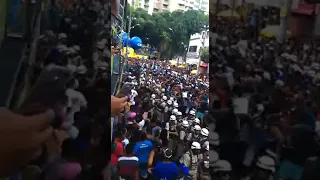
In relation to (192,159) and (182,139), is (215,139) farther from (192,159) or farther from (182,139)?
(182,139)

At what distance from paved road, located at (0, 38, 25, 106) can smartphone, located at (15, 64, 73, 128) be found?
8 centimetres

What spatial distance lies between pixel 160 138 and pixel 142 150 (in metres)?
0.50

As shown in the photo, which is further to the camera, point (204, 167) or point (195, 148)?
point (195, 148)

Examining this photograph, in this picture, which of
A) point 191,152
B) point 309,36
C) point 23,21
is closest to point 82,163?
point 23,21

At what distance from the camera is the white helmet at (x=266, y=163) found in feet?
6.07

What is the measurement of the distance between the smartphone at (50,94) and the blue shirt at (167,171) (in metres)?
1.36

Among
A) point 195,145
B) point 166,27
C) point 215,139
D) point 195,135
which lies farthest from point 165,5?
point 215,139

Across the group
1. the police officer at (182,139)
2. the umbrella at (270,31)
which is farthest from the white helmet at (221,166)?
the police officer at (182,139)

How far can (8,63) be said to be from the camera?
168 centimetres

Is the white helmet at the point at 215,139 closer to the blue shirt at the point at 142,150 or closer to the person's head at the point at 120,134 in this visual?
the blue shirt at the point at 142,150

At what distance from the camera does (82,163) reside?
1761 millimetres

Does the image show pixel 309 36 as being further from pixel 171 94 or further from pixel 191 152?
pixel 171 94

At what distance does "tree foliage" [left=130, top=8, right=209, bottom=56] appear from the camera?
430 centimetres

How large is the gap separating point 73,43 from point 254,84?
2.67 ft
